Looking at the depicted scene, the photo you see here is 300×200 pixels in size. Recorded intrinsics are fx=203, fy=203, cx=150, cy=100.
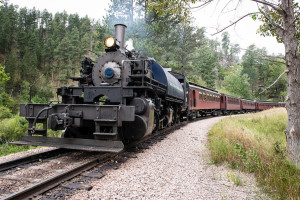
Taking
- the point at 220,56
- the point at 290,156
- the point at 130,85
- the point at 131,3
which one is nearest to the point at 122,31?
the point at 130,85

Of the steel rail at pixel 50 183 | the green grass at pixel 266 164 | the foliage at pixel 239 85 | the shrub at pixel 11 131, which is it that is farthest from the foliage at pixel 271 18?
the foliage at pixel 239 85

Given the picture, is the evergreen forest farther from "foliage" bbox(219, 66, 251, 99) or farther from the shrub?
the shrub

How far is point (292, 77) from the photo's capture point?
3.81 meters

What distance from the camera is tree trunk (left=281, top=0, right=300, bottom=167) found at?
148 inches

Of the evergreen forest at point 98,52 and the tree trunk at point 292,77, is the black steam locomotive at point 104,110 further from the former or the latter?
the tree trunk at point 292,77

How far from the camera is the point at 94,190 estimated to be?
297 cm

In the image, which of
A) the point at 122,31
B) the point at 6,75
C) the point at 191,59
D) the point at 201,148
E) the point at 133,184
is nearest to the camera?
the point at 133,184

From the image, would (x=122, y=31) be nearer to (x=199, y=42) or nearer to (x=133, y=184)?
(x=133, y=184)

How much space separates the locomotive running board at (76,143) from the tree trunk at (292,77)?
3.27 metres

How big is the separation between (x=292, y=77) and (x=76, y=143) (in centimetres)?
450

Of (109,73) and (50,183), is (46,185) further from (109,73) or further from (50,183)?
(109,73)

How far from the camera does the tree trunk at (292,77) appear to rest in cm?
377

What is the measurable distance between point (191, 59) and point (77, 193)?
24198mm

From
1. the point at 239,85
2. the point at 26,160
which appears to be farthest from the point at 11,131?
the point at 239,85
